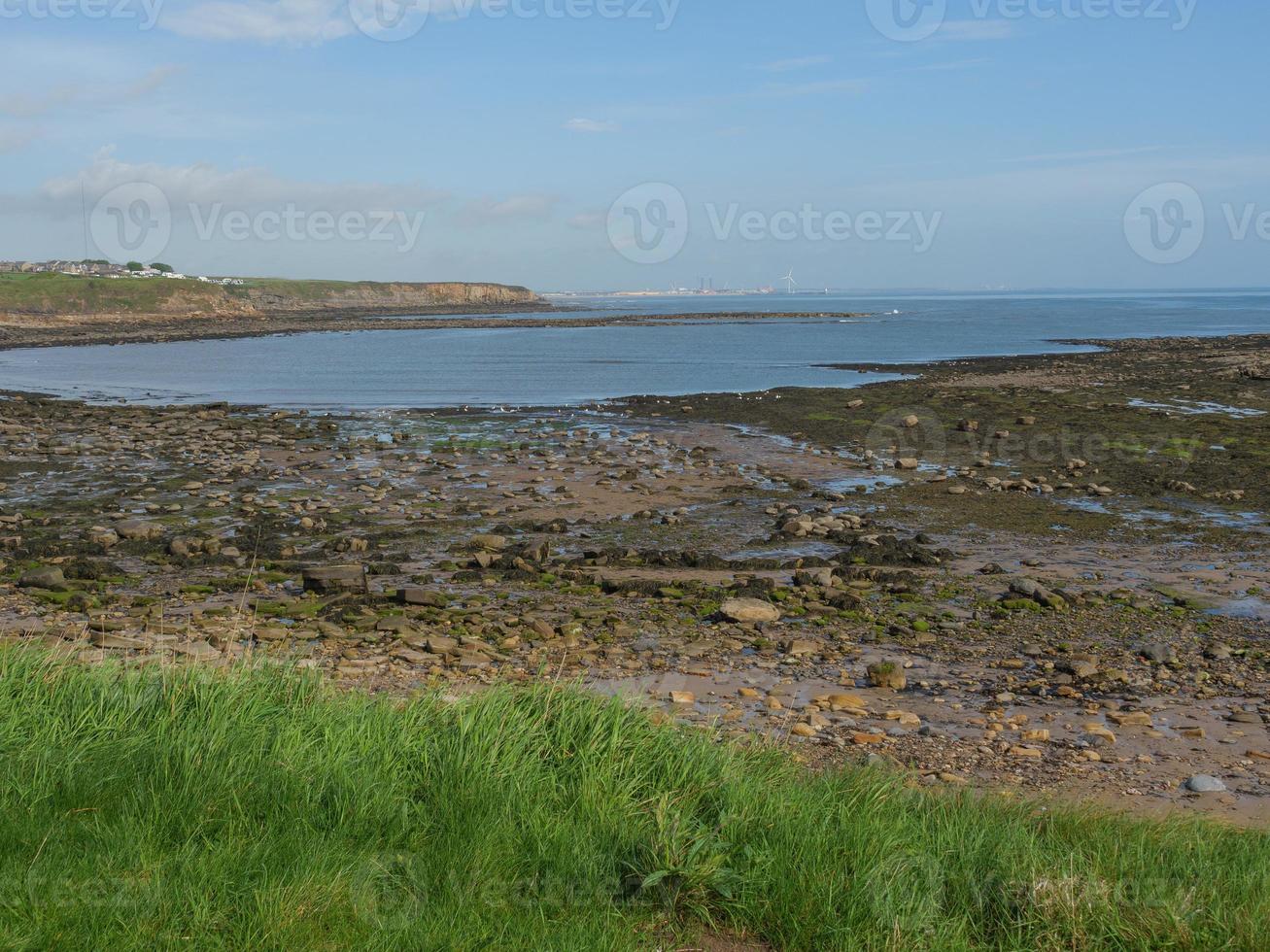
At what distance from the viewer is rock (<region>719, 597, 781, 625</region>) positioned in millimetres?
12344

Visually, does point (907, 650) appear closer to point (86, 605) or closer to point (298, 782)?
point (298, 782)

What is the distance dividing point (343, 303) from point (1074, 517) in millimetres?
178726

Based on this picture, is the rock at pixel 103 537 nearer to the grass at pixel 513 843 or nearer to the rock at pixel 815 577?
the grass at pixel 513 843

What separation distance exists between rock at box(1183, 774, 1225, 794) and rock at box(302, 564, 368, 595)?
9.18 meters

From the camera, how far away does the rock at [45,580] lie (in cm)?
1339

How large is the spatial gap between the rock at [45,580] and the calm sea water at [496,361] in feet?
85.6

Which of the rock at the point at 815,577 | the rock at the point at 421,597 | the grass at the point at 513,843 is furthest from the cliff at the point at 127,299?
the grass at the point at 513,843

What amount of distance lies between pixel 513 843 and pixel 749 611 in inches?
271

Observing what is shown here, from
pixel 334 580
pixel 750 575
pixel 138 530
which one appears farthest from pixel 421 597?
pixel 138 530

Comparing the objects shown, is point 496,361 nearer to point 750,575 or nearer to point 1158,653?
point 750,575

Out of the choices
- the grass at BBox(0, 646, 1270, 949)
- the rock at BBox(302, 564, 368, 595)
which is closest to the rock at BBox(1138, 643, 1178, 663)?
the grass at BBox(0, 646, 1270, 949)

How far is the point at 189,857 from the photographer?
5352 mm

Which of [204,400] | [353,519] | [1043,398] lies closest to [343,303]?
[204,400]

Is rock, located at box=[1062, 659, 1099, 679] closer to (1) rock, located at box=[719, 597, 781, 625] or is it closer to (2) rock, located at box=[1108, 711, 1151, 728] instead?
(2) rock, located at box=[1108, 711, 1151, 728]
